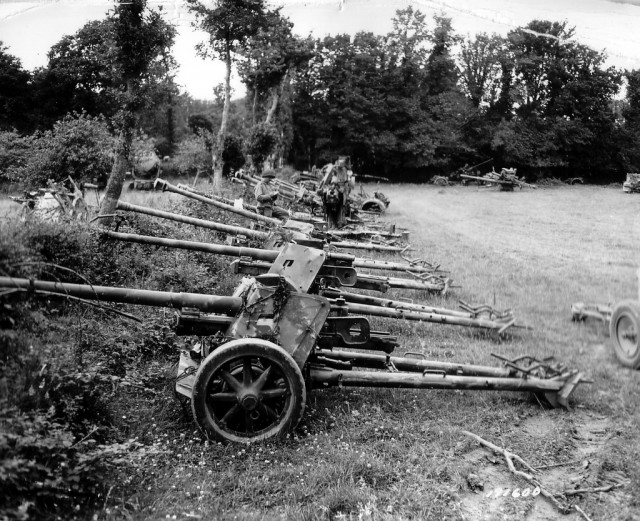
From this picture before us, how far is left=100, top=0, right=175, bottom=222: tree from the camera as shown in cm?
880

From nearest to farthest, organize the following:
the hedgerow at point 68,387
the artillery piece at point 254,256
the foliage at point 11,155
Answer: the hedgerow at point 68,387, the artillery piece at point 254,256, the foliage at point 11,155

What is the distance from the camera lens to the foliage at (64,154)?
12.8m

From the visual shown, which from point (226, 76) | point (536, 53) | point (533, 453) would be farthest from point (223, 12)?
point (533, 453)

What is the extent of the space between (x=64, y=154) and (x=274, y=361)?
11850mm

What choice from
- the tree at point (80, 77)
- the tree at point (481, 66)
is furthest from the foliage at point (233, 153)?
the tree at point (481, 66)

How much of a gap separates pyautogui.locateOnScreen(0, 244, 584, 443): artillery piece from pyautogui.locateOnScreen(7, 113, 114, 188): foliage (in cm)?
1029

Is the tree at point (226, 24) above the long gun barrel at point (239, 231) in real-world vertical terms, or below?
above

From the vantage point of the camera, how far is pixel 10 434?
9.15ft

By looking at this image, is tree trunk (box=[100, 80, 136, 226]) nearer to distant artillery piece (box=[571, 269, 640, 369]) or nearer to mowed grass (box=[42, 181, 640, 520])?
mowed grass (box=[42, 181, 640, 520])

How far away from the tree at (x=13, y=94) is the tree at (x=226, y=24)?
7.38m

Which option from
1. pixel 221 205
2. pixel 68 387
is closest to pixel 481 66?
pixel 221 205

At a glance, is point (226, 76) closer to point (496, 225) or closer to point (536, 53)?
point (496, 225)

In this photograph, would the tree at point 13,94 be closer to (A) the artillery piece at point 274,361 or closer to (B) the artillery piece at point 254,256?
(B) the artillery piece at point 254,256

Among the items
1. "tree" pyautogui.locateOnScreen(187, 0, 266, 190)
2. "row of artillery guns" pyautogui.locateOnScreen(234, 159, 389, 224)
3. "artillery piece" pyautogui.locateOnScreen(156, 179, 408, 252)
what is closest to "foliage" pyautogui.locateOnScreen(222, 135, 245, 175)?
"row of artillery guns" pyautogui.locateOnScreen(234, 159, 389, 224)
